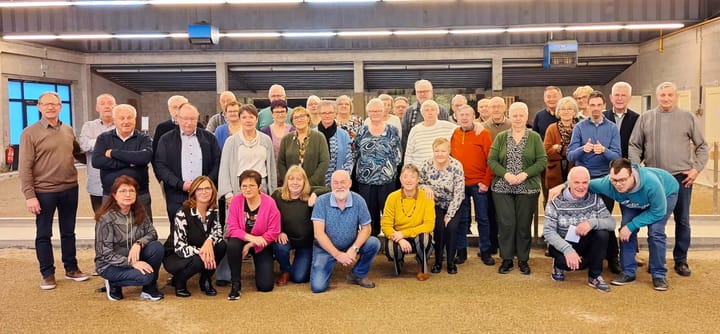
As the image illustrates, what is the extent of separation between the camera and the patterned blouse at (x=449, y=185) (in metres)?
4.51

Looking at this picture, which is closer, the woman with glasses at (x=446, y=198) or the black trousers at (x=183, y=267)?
the black trousers at (x=183, y=267)

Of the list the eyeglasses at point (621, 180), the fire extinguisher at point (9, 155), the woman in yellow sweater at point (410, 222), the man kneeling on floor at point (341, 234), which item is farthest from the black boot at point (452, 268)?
the fire extinguisher at point (9, 155)

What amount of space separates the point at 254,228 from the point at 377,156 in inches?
47.7

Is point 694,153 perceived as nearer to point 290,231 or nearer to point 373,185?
point 373,185

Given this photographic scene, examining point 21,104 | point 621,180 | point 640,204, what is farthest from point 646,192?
point 21,104

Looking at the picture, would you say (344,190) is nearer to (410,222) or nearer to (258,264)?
(410,222)

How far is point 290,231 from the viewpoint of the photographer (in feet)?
14.0

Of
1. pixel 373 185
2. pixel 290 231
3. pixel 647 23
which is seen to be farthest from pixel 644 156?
pixel 647 23

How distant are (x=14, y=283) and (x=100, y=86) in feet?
49.0

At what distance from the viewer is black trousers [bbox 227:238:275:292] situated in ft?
13.0

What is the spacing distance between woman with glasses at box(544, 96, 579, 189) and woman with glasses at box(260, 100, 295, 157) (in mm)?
2208

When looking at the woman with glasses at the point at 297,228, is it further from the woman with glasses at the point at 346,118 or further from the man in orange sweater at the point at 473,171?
the man in orange sweater at the point at 473,171

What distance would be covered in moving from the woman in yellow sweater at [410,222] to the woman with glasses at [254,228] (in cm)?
86

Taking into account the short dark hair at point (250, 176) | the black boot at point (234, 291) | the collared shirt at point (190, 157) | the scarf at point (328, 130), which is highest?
the scarf at point (328, 130)
